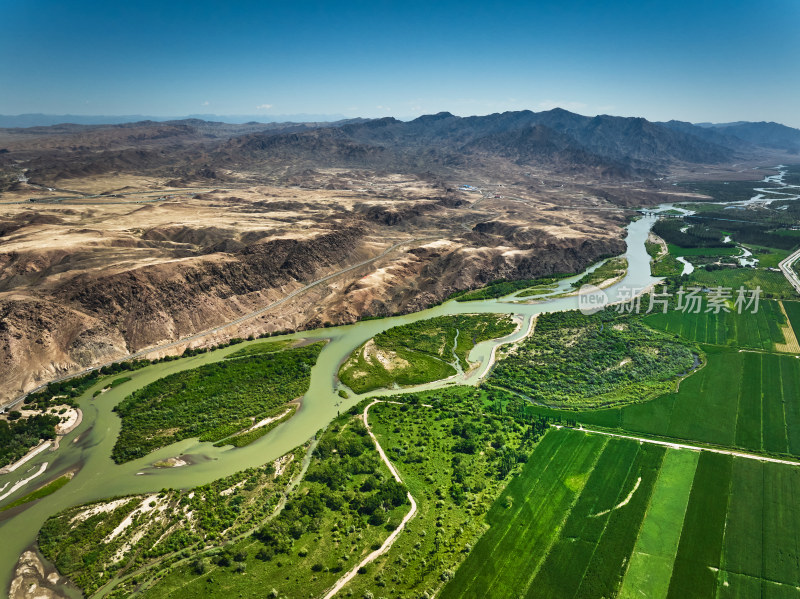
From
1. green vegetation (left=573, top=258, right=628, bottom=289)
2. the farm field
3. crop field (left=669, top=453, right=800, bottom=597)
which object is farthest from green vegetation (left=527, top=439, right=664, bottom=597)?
green vegetation (left=573, top=258, right=628, bottom=289)

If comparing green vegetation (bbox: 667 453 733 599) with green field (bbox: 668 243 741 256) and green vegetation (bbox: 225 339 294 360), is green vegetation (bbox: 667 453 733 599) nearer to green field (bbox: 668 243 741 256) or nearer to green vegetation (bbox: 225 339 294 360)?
green vegetation (bbox: 225 339 294 360)

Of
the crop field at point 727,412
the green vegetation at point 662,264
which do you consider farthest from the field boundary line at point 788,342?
the green vegetation at point 662,264

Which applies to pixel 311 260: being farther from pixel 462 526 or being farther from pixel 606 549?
pixel 606 549

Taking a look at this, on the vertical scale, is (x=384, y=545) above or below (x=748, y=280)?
below

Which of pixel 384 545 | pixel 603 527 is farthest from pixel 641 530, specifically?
pixel 384 545

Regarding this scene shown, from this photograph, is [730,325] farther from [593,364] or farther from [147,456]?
[147,456]

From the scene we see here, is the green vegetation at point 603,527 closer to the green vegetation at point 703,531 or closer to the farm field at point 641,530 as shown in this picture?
the farm field at point 641,530
